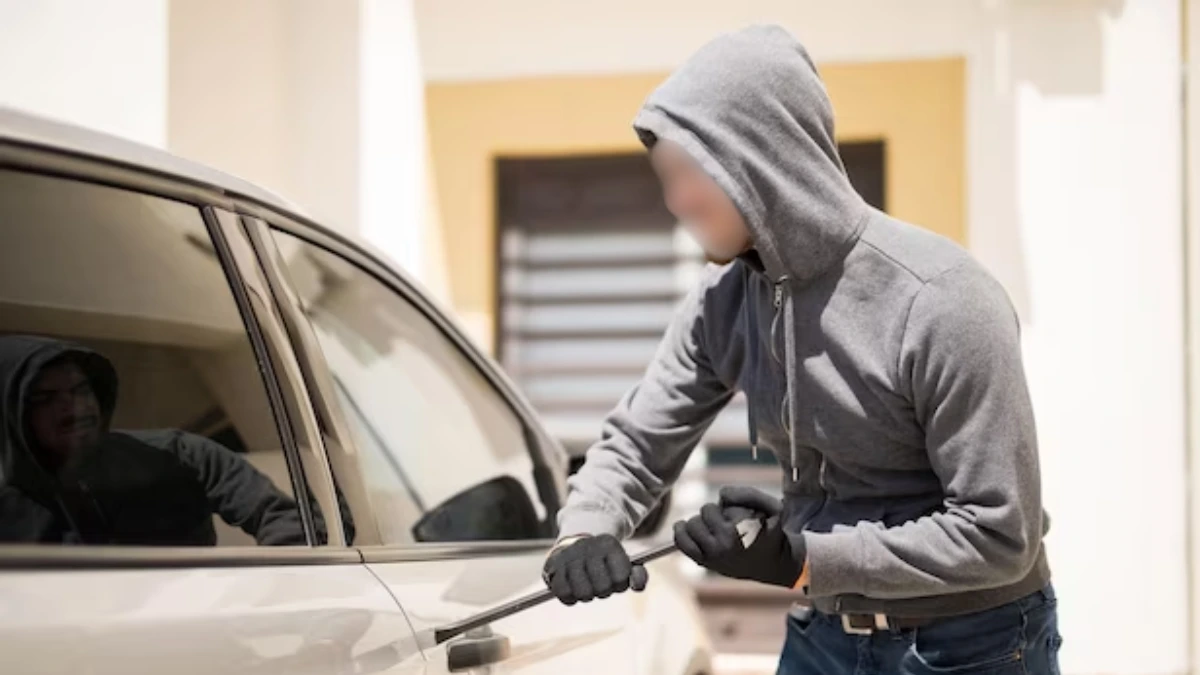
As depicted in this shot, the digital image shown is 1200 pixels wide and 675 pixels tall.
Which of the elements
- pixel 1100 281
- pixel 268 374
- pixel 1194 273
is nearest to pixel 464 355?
pixel 268 374

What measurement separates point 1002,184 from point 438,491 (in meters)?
2.82

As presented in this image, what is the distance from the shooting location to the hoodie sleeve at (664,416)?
2.35 meters

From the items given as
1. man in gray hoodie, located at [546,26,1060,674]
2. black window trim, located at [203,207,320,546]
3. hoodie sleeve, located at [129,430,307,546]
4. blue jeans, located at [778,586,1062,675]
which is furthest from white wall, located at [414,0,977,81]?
hoodie sleeve, located at [129,430,307,546]

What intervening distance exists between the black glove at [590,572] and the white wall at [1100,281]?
Result: 333 centimetres

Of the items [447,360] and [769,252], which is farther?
[447,360]

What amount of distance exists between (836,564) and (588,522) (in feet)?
1.25

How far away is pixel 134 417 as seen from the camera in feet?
5.46

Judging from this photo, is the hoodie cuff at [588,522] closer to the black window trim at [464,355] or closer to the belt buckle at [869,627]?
the black window trim at [464,355]

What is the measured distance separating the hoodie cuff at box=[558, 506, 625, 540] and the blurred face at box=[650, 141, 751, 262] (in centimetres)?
40

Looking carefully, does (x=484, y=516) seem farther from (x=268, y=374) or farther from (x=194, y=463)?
(x=194, y=463)

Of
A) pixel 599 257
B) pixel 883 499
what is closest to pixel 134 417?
pixel 883 499

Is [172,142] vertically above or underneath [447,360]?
above

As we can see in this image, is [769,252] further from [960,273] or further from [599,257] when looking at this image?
[599,257]

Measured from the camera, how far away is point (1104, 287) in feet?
16.8
